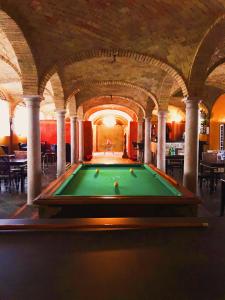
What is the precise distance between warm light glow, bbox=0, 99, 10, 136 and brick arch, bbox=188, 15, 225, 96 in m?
11.7

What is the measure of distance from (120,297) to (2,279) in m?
0.64

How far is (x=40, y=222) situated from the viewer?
6.92 feet

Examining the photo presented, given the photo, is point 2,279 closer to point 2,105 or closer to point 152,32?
point 152,32

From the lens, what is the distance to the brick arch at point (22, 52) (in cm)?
454

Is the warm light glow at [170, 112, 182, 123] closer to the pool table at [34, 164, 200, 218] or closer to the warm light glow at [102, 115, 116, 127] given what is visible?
the warm light glow at [102, 115, 116, 127]

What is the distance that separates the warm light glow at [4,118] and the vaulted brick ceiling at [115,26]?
9871 millimetres

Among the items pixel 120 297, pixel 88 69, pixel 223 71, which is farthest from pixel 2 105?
pixel 120 297

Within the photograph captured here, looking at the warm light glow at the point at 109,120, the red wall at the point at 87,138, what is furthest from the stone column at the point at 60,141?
the warm light glow at the point at 109,120

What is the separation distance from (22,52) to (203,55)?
3892mm

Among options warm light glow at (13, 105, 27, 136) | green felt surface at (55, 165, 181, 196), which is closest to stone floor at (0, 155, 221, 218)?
green felt surface at (55, 165, 181, 196)

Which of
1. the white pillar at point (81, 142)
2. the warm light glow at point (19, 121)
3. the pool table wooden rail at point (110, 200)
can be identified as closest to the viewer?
the pool table wooden rail at point (110, 200)

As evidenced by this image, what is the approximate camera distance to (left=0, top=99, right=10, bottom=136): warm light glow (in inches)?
580

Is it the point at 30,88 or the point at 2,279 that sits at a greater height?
the point at 30,88

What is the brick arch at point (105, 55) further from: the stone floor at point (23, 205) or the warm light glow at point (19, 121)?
the warm light glow at point (19, 121)
